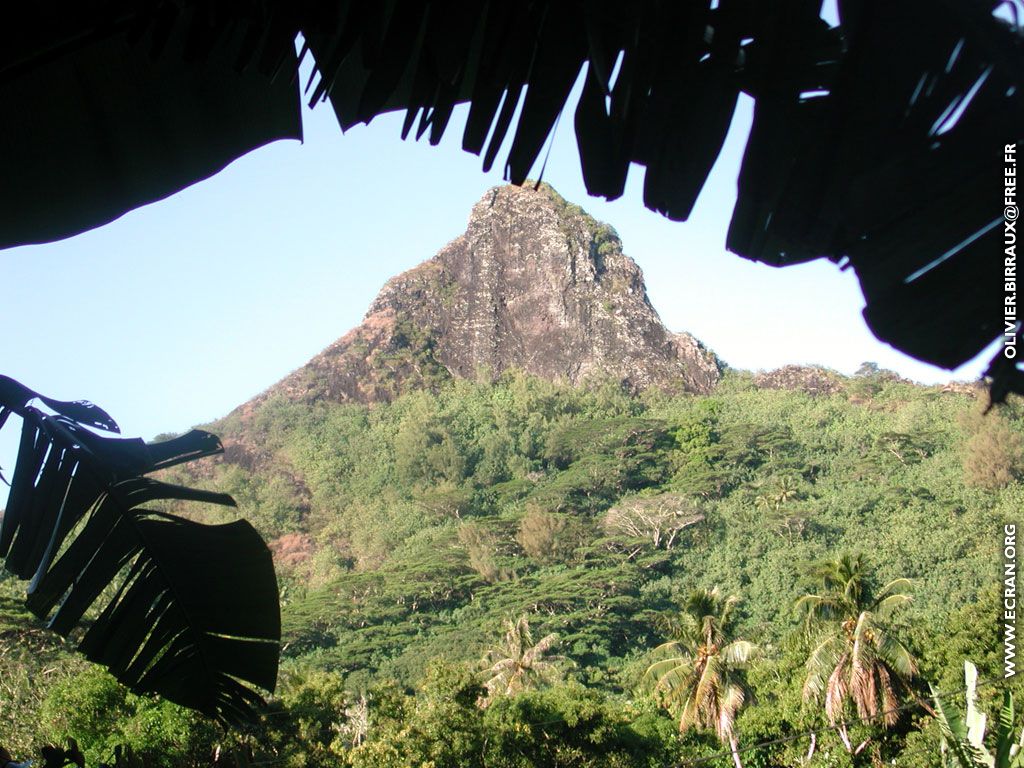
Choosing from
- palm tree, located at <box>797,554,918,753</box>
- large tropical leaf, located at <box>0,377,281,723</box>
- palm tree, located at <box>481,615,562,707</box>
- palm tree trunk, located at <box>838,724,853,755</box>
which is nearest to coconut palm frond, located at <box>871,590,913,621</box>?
palm tree, located at <box>797,554,918,753</box>

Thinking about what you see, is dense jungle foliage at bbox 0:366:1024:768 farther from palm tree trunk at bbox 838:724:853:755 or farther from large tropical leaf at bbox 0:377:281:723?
large tropical leaf at bbox 0:377:281:723

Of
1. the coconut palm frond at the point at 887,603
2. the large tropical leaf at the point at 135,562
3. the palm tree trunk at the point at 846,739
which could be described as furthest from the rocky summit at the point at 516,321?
the large tropical leaf at the point at 135,562

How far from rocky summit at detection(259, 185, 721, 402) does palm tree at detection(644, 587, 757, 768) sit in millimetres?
50718

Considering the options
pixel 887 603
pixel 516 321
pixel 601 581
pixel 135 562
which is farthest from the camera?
pixel 516 321

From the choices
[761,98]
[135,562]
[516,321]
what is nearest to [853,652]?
[135,562]

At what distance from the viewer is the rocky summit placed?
72688mm

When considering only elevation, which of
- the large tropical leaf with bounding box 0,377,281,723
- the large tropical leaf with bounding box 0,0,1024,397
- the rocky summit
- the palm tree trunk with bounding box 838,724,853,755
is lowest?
the palm tree trunk with bounding box 838,724,853,755

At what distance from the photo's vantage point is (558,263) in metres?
76.8

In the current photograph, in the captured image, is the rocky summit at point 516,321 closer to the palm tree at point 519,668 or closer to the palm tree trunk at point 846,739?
the palm tree at point 519,668

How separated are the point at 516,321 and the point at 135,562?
74769mm

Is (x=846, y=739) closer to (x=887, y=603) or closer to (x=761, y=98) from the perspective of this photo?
(x=887, y=603)

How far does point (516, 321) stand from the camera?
250 ft

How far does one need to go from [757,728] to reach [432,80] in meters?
20.1

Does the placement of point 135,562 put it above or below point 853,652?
above
